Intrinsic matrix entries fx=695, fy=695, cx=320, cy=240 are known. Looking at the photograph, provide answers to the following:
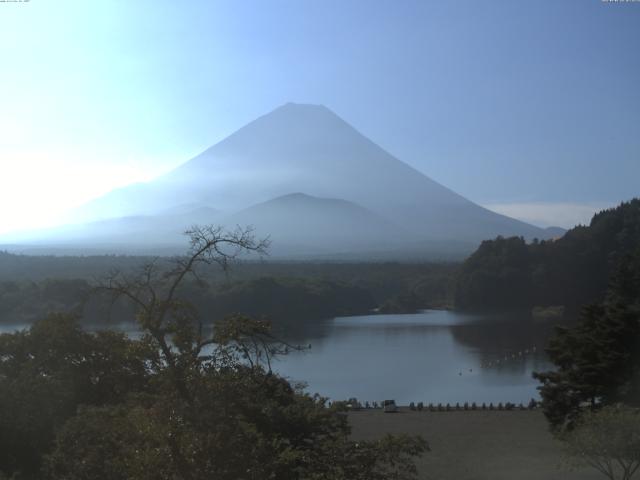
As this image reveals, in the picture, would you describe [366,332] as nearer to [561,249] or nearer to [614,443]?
[561,249]

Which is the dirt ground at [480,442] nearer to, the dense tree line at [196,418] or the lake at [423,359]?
the lake at [423,359]

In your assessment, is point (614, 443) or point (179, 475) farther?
point (614, 443)

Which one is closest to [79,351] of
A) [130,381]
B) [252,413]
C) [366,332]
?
[130,381]

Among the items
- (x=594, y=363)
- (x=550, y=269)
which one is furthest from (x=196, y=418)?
(x=550, y=269)

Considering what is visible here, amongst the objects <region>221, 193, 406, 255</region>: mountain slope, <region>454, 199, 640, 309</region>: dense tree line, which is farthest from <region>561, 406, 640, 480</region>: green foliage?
<region>221, 193, 406, 255</region>: mountain slope

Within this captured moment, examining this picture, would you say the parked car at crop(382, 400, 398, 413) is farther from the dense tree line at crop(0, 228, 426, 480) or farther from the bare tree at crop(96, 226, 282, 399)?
the bare tree at crop(96, 226, 282, 399)

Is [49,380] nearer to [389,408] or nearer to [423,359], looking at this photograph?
[389,408]
